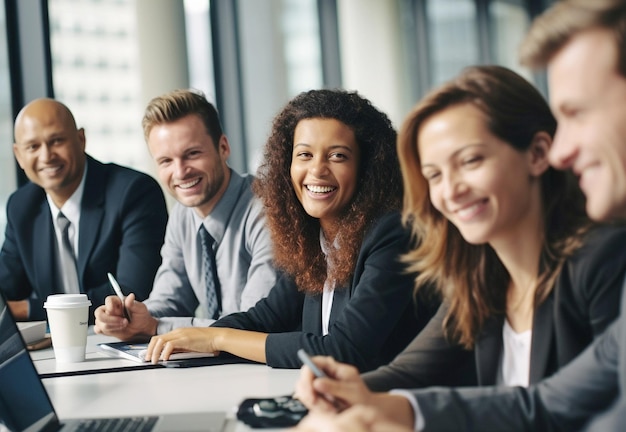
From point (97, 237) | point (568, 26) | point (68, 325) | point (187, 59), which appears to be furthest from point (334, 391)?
point (187, 59)

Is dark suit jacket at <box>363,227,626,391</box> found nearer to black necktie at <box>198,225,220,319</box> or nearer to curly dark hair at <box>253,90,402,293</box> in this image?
curly dark hair at <box>253,90,402,293</box>

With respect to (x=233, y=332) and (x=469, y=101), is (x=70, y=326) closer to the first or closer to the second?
(x=233, y=332)

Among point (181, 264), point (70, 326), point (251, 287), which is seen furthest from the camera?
point (181, 264)

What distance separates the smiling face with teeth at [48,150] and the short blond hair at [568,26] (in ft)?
8.63

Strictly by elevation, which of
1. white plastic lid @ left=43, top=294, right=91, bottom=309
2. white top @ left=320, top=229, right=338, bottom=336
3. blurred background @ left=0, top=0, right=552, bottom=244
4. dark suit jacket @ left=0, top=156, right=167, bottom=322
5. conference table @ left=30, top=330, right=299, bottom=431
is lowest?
conference table @ left=30, top=330, right=299, bottom=431

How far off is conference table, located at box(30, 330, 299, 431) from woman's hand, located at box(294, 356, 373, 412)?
14cm

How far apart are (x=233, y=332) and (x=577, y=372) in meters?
1.06

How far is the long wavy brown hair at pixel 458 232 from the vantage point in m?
1.64

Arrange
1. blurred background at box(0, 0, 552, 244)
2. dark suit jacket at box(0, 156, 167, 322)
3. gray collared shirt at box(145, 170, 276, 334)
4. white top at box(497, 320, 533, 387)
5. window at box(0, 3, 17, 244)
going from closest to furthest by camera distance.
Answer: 1. white top at box(497, 320, 533, 387)
2. gray collared shirt at box(145, 170, 276, 334)
3. dark suit jacket at box(0, 156, 167, 322)
4. window at box(0, 3, 17, 244)
5. blurred background at box(0, 0, 552, 244)

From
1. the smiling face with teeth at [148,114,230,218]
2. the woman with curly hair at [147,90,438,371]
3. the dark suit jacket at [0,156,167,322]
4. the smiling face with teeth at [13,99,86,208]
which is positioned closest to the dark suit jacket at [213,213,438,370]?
the woman with curly hair at [147,90,438,371]

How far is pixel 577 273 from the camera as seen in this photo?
158 centimetres

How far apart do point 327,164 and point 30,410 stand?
1.13 m

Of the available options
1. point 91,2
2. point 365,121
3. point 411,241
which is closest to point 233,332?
point 411,241

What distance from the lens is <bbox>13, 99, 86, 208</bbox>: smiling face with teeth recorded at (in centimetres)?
358
